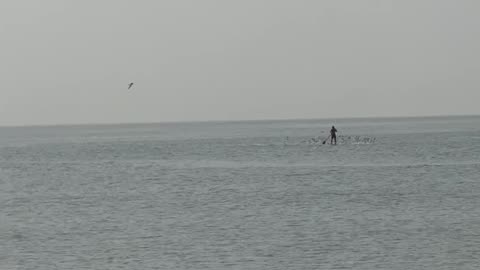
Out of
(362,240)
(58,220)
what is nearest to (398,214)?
(362,240)

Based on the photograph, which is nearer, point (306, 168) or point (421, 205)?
point (421, 205)

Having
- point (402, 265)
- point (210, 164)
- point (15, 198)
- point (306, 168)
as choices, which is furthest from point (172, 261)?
point (210, 164)

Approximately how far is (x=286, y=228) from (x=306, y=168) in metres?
39.9

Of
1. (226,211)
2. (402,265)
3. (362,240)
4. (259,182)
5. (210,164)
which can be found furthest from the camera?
(210,164)

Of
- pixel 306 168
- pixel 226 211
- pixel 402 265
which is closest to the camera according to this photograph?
pixel 402 265

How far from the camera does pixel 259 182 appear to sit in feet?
223

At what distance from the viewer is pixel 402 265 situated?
31.8 meters

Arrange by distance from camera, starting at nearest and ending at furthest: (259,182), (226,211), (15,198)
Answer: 1. (226,211)
2. (15,198)
3. (259,182)

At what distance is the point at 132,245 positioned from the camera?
36844mm

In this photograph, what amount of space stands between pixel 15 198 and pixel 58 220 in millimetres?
15527

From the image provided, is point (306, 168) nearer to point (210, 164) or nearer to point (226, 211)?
point (210, 164)

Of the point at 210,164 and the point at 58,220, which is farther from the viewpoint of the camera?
the point at 210,164

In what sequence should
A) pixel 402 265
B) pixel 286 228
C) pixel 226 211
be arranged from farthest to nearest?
pixel 226 211, pixel 286 228, pixel 402 265

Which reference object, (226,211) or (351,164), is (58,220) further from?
(351,164)
